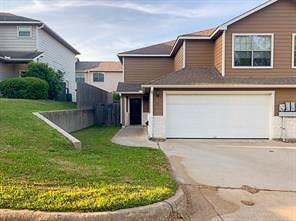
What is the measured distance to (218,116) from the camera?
46.8 ft

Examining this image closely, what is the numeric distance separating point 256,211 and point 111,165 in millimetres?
3473

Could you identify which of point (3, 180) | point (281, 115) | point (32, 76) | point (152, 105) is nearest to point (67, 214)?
point (3, 180)

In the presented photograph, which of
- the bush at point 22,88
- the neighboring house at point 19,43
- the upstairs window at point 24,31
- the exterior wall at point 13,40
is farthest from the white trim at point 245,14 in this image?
the upstairs window at point 24,31

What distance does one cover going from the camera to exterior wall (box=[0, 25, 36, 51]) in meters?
23.9

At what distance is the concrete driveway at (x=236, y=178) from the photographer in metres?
5.38

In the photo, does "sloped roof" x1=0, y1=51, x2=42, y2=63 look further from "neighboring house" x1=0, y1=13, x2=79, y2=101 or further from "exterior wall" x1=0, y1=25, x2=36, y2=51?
"exterior wall" x1=0, y1=25, x2=36, y2=51

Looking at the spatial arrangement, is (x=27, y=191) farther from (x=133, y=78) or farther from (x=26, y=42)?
(x=26, y=42)

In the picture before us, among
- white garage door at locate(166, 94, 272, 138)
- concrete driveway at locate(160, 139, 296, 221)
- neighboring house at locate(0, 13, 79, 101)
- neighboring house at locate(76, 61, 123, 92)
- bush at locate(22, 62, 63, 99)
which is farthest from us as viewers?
neighboring house at locate(76, 61, 123, 92)

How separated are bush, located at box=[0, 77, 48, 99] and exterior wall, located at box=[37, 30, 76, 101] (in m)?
5.45

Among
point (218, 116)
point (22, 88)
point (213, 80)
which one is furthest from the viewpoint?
point (22, 88)

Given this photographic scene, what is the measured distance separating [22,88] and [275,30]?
1464 cm

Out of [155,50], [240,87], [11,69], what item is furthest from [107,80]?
[240,87]

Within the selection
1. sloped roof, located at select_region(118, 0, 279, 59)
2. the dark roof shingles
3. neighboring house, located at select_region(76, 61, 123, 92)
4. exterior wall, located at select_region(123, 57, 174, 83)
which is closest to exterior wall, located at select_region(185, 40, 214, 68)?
sloped roof, located at select_region(118, 0, 279, 59)

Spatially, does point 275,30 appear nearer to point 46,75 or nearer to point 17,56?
point 46,75
